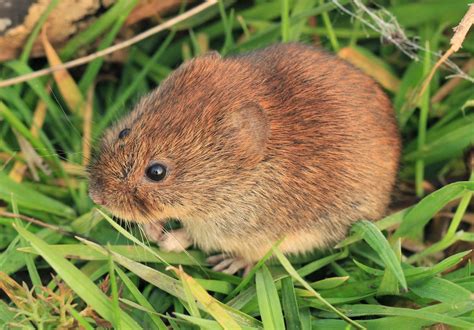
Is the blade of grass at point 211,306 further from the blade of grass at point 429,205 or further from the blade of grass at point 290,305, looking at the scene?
the blade of grass at point 429,205

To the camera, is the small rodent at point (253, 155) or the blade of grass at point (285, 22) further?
the blade of grass at point (285, 22)

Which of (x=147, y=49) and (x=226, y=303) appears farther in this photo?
(x=147, y=49)

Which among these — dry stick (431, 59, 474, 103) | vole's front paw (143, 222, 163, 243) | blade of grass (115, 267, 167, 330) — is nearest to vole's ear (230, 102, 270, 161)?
vole's front paw (143, 222, 163, 243)

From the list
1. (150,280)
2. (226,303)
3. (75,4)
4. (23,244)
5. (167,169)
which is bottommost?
(226,303)

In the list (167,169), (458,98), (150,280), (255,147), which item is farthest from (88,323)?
(458,98)

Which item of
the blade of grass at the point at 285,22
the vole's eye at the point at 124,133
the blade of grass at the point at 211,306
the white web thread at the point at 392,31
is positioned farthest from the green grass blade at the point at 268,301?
the white web thread at the point at 392,31

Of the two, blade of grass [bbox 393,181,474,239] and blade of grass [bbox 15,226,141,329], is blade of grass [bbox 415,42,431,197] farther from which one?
blade of grass [bbox 15,226,141,329]

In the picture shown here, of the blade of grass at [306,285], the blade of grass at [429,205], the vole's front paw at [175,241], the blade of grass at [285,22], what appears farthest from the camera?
the blade of grass at [285,22]

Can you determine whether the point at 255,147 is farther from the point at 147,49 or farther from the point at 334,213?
the point at 147,49
